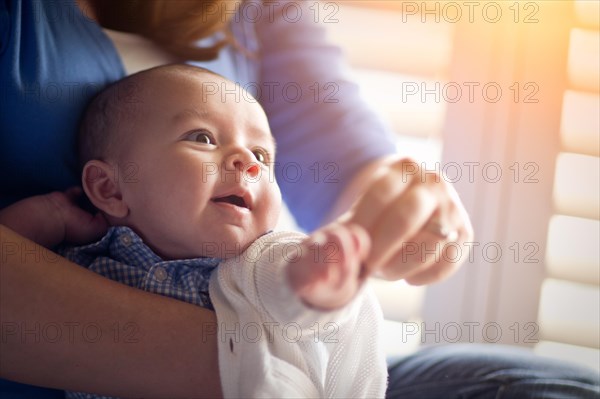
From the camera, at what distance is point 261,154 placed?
920mm

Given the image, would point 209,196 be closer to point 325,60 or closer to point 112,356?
point 112,356

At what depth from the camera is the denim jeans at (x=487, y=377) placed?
82 cm

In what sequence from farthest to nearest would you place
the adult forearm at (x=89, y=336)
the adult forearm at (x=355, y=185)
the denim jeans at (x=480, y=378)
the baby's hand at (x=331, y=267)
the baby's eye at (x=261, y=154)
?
the adult forearm at (x=355, y=185), the baby's eye at (x=261, y=154), the denim jeans at (x=480, y=378), the adult forearm at (x=89, y=336), the baby's hand at (x=331, y=267)

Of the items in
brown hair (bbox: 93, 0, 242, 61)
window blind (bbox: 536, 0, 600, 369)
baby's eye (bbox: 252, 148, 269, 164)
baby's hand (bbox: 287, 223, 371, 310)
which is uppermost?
brown hair (bbox: 93, 0, 242, 61)

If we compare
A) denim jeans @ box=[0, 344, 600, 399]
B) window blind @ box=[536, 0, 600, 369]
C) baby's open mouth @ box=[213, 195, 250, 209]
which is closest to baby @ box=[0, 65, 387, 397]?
baby's open mouth @ box=[213, 195, 250, 209]

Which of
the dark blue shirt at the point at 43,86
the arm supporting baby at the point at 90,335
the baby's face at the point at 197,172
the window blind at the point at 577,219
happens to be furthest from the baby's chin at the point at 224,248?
the window blind at the point at 577,219

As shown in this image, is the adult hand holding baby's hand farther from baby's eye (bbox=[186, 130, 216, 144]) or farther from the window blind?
the window blind

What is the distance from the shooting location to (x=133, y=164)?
875mm

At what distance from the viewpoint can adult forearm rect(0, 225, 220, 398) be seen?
0.70 metres

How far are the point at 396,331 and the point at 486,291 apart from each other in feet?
0.65

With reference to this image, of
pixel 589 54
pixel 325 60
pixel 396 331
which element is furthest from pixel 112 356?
pixel 589 54

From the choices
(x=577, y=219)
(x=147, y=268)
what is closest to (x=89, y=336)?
(x=147, y=268)

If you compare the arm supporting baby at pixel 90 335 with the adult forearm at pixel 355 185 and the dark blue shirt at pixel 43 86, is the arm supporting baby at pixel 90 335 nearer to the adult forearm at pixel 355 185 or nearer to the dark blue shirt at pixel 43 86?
the dark blue shirt at pixel 43 86

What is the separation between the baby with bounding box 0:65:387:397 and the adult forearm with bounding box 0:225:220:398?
0.11ft
